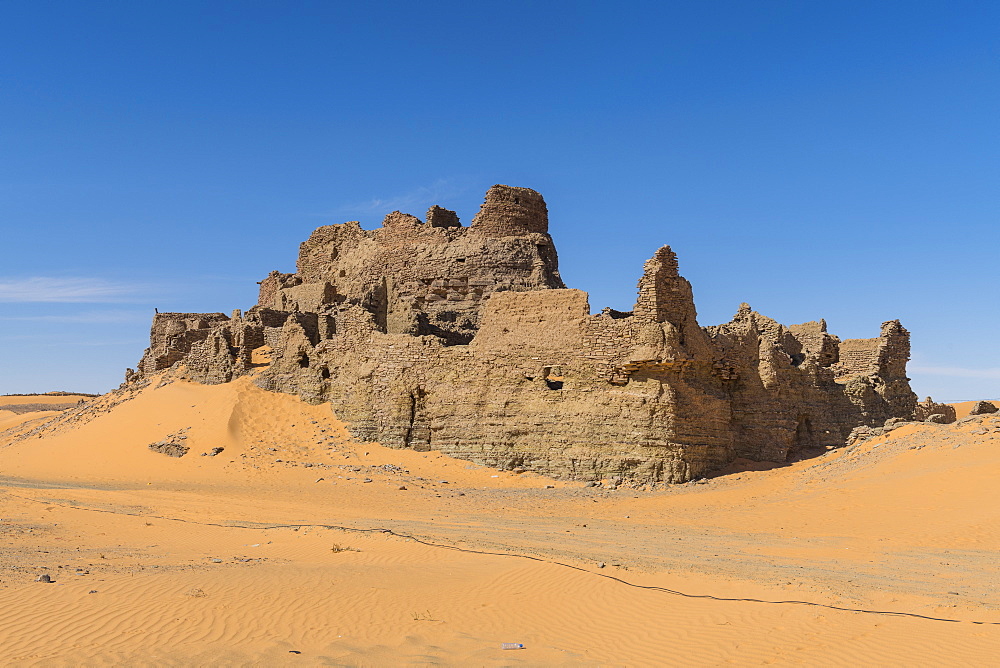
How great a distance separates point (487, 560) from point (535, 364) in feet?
33.5

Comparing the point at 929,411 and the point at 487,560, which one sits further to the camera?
the point at 929,411

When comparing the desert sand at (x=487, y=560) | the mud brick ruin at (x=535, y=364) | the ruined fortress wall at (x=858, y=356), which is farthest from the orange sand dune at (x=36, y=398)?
the ruined fortress wall at (x=858, y=356)

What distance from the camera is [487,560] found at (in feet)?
34.4

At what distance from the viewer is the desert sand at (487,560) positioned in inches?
269

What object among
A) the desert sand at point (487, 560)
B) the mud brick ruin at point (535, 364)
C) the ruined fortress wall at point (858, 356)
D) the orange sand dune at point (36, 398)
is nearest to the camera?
the desert sand at point (487, 560)

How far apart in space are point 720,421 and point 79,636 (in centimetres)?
1672

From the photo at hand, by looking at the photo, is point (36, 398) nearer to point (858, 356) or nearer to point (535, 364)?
point (535, 364)

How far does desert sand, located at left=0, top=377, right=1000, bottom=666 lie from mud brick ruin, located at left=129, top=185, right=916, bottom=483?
107 centimetres

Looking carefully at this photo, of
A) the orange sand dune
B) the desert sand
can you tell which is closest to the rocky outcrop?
the desert sand

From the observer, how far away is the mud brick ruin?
19312mm

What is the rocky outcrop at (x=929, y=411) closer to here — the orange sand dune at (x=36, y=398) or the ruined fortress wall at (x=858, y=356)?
the ruined fortress wall at (x=858, y=356)

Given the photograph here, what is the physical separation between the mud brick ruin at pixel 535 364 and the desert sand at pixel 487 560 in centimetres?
107

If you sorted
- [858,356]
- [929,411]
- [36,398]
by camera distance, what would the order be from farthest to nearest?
1. [36,398]
2. [929,411]
3. [858,356]

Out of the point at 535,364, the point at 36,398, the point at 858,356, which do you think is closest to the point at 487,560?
the point at 535,364
